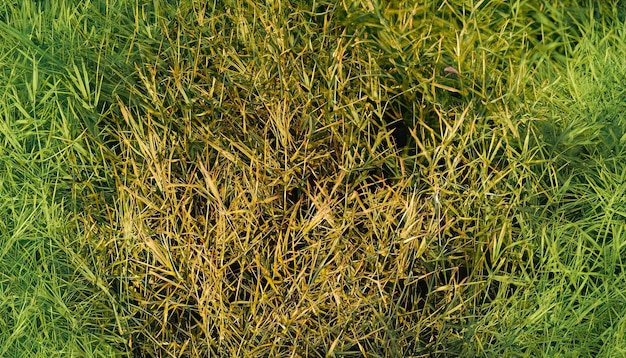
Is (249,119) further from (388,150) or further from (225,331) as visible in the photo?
(225,331)

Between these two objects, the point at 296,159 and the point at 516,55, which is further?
the point at 516,55

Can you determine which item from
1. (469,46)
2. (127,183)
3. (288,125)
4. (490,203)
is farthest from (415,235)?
(127,183)

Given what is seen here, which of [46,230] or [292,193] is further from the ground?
[292,193]

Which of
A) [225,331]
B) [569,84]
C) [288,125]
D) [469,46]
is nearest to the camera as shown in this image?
[225,331]

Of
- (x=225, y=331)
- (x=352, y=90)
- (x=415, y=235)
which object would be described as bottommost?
(x=225, y=331)

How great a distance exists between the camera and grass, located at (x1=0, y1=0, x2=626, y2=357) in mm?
1995

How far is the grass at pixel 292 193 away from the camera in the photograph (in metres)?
2.00

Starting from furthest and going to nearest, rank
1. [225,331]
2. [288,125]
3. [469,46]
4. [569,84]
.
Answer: [569,84]
[469,46]
[288,125]
[225,331]

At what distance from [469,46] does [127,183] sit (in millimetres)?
861

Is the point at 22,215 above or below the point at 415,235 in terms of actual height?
below

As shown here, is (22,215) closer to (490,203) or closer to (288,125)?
(288,125)

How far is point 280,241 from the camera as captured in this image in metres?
2.00

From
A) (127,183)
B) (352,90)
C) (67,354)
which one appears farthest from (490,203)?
(67,354)

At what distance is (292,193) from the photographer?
213cm
